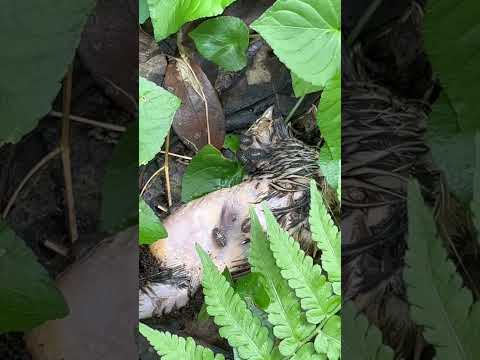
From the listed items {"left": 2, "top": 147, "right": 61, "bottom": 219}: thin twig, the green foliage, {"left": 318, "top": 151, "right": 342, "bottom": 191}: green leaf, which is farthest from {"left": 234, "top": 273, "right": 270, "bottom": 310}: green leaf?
{"left": 2, "top": 147, "right": 61, "bottom": 219}: thin twig

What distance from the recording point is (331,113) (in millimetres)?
502

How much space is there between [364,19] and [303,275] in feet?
0.72

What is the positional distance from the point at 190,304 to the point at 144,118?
175 mm

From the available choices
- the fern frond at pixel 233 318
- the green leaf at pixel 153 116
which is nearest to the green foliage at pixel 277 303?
the fern frond at pixel 233 318

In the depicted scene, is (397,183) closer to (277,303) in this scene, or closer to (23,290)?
(277,303)

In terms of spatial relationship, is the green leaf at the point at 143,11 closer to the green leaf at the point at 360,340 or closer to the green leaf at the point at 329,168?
the green leaf at the point at 329,168

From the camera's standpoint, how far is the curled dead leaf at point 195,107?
0.54m

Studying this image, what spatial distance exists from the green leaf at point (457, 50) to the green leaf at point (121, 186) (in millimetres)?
215

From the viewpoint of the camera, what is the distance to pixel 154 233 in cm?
53

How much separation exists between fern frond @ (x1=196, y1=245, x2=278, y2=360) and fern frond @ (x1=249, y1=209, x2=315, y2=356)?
0.05ft

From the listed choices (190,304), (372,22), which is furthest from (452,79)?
(190,304)

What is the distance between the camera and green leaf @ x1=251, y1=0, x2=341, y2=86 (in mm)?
502

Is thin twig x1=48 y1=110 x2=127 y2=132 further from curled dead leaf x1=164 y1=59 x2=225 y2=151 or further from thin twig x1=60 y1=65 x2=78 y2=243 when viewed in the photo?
curled dead leaf x1=164 y1=59 x2=225 y2=151

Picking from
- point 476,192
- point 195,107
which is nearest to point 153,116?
point 195,107
